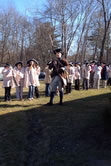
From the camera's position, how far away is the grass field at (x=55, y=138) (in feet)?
10.8

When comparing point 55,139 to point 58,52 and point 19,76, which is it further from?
point 19,76

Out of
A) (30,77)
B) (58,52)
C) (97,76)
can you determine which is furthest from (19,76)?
(97,76)

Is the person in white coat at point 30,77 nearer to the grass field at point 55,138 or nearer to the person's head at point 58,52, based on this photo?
the person's head at point 58,52

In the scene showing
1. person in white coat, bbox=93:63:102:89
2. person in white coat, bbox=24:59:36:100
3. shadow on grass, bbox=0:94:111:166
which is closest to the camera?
shadow on grass, bbox=0:94:111:166

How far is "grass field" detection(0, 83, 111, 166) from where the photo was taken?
10.8ft

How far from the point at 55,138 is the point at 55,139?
0.05 meters

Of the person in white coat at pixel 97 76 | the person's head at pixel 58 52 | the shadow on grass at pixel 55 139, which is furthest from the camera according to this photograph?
the person in white coat at pixel 97 76

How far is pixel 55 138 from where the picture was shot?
414 cm

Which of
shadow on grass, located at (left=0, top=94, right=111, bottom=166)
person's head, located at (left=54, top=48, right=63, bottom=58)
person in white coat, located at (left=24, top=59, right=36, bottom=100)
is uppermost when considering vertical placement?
person's head, located at (left=54, top=48, right=63, bottom=58)

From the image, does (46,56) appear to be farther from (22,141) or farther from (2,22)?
(22,141)

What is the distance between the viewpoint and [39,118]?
18.6 feet

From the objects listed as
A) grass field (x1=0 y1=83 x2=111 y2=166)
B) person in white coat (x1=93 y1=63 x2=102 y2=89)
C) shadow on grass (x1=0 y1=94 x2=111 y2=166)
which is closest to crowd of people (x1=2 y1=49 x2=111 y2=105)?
person in white coat (x1=93 y1=63 x2=102 y2=89)

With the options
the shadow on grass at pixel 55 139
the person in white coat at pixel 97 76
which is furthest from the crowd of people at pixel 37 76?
the shadow on grass at pixel 55 139

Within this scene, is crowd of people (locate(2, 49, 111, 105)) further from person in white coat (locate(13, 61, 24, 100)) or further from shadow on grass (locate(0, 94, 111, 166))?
shadow on grass (locate(0, 94, 111, 166))
